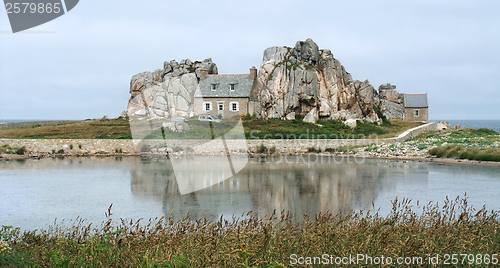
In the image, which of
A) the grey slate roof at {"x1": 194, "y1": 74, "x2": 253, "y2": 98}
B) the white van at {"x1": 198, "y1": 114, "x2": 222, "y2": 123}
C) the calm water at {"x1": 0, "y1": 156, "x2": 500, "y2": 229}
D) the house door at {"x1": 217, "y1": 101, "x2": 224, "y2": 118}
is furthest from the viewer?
the house door at {"x1": 217, "y1": 101, "x2": 224, "y2": 118}

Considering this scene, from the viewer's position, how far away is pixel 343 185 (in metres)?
17.4

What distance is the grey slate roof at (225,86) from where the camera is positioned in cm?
4291

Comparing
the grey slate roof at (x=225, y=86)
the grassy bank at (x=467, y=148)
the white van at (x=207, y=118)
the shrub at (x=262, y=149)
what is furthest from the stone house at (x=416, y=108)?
the shrub at (x=262, y=149)

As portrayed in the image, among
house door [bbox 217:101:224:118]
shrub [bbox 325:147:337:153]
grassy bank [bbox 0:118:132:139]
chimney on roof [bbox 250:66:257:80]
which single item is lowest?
shrub [bbox 325:147:337:153]

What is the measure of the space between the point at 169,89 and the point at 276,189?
3225 centimetres

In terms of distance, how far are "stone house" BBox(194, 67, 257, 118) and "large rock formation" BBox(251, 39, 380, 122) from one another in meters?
1.16

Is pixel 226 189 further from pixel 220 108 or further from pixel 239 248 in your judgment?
pixel 220 108

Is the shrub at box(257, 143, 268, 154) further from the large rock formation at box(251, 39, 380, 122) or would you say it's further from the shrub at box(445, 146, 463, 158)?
the shrub at box(445, 146, 463, 158)

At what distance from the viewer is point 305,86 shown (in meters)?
40.2

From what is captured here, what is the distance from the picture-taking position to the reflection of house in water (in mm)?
12492

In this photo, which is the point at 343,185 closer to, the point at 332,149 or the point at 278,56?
the point at 332,149

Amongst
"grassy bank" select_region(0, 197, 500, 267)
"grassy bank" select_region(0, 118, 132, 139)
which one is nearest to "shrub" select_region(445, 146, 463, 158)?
"grassy bank" select_region(0, 197, 500, 267)

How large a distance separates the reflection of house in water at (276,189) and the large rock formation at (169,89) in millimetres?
20877

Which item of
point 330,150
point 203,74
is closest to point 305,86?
point 330,150
